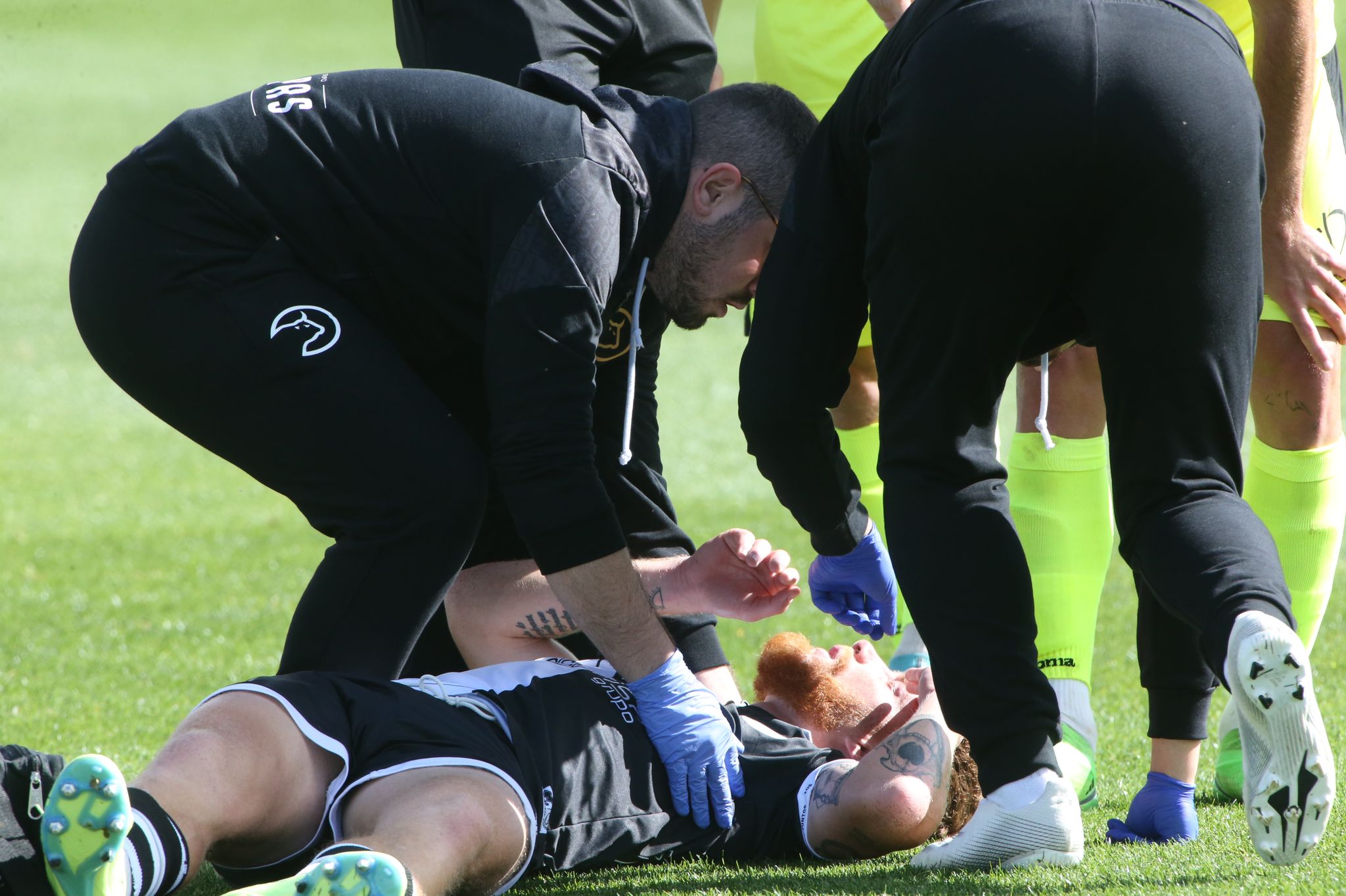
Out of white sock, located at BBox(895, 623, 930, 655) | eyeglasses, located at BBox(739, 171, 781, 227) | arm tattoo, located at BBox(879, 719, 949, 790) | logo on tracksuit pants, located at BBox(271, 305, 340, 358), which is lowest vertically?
white sock, located at BBox(895, 623, 930, 655)

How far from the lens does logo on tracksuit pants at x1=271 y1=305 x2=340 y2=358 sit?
2467 millimetres

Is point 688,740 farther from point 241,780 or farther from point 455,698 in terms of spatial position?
Result: point 241,780

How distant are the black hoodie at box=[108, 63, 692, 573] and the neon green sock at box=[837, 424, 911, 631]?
1.27 meters

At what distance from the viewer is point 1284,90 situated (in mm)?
2570

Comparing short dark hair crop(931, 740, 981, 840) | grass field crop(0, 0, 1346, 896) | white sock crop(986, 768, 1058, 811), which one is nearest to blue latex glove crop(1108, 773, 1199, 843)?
grass field crop(0, 0, 1346, 896)

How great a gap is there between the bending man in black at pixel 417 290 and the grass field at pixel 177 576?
0.54 metres

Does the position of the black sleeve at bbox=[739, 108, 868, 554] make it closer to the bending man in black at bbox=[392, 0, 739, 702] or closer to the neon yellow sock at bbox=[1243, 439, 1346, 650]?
the bending man in black at bbox=[392, 0, 739, 702]

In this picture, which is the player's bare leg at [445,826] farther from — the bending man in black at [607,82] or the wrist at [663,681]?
the bending man in black at [607,82]

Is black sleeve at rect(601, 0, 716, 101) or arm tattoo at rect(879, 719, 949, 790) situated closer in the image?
arm tattoo at rect(879, 719, 949, 790)

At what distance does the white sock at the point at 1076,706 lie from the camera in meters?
2.89

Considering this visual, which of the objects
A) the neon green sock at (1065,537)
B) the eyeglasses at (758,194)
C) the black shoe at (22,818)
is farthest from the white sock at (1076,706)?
the black shoe at (22,818)

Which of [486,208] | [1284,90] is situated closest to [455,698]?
[486,208]

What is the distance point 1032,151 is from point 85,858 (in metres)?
1.55

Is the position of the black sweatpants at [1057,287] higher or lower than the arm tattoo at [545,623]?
higher
